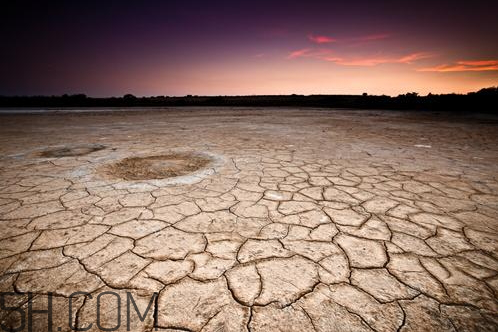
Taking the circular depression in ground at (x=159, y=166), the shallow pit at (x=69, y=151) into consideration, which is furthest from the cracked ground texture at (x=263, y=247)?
the shallow pit at (x=69, y=151)

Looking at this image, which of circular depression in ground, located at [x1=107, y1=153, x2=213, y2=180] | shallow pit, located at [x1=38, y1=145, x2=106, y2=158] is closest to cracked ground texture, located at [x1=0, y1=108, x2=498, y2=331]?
circular depression in ground, located at [x1=107, y1=153, x2=213, y2=180]

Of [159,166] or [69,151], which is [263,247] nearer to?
[159,166]

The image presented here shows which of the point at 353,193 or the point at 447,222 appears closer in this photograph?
the point at 447,222

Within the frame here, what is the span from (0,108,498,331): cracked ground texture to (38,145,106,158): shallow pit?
0.87 metres

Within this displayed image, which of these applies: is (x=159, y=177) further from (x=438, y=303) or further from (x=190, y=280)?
(x=438, y=303)

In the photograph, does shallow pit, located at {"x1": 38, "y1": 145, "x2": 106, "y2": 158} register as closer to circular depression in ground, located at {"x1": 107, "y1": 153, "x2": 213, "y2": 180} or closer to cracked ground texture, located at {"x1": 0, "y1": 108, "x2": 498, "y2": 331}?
cracked ground texture, located at {"x1": 0, "y1": 108, "x2": 498, "y2": 331}

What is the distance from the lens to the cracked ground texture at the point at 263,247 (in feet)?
3.68

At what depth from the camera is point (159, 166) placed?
3.29 m

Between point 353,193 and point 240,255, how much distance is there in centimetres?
144

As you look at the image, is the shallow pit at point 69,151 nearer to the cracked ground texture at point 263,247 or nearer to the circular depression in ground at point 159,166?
the cracked ground texture at point 263,247

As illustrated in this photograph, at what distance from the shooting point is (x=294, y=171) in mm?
3086

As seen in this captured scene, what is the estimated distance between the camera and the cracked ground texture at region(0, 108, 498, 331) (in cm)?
112

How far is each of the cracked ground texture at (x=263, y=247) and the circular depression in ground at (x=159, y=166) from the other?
208 millimetres

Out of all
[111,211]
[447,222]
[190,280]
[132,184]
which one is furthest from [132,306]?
[447,222]
